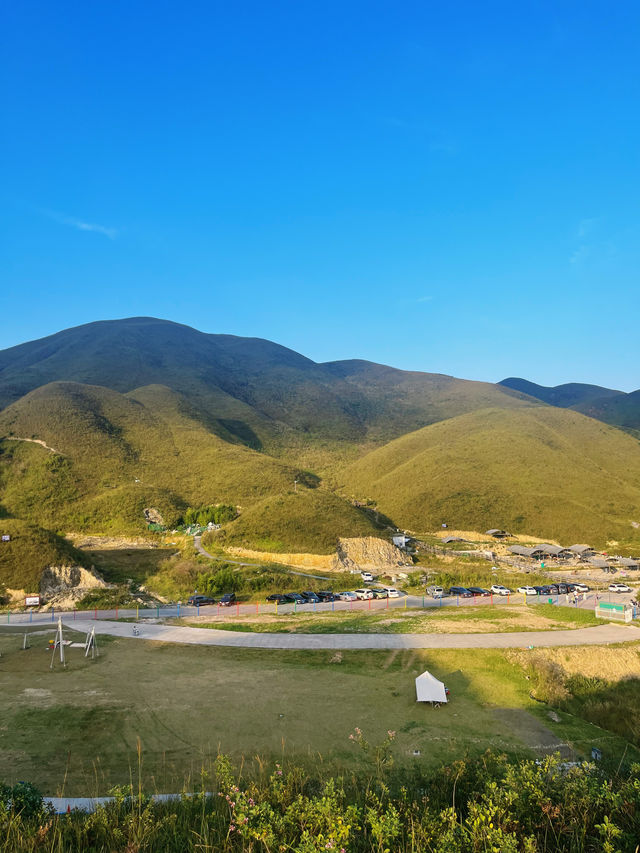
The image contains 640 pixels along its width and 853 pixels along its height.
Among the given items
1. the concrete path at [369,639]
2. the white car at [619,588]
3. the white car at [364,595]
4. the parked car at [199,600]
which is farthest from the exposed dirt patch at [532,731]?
the white car at [619,588]

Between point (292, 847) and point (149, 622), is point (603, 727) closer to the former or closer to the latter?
point (292, 847)

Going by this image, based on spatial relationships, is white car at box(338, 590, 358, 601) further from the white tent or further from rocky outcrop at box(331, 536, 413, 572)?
the white tent

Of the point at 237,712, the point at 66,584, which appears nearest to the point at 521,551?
the point at 66,584

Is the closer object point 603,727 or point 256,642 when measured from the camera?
point 603,727

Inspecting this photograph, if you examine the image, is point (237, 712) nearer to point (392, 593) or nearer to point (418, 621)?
point (418, 621)

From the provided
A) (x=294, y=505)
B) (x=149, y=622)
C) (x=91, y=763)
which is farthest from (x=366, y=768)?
(x=294, y=505)

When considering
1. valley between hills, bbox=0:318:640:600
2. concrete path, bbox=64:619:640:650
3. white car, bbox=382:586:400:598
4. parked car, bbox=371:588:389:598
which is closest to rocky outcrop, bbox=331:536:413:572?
valley between hills, bbox=0:318:640:600

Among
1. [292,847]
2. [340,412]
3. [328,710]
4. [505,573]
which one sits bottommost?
[505,573]
